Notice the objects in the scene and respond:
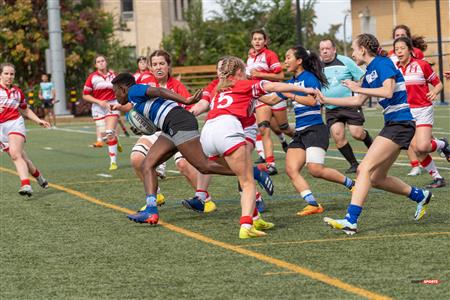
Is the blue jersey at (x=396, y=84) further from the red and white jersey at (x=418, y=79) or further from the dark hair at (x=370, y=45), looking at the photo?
the red and white jersey at (x=418, y=79)

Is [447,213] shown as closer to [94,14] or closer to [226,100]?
[226,100]

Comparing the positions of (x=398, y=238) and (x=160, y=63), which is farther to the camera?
(x=160, y=63)

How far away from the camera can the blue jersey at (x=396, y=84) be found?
408 inches

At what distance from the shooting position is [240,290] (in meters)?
7.88

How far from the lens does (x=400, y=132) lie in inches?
414

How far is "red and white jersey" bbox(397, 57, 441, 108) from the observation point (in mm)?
14336

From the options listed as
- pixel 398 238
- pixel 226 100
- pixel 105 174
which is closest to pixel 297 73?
pixel 226 100

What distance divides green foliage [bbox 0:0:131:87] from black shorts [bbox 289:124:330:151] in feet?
136

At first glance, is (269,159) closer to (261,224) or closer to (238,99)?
(261,224)

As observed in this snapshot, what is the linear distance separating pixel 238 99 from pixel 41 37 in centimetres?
4377

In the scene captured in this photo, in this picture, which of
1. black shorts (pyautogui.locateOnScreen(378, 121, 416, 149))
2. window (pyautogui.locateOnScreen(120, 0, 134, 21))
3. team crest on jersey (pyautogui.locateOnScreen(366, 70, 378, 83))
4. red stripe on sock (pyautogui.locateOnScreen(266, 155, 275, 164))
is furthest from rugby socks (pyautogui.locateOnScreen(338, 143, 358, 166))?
window (pyautogui.locateOnScreen(120, 0, 134, 21))

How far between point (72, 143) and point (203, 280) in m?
21.0

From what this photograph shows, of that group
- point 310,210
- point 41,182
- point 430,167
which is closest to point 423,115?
point 430,167

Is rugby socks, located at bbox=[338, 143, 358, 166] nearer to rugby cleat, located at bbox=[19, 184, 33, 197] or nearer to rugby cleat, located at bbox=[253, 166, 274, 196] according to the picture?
rugby cleat, located at bbox=[19, 184, 33, 197]
